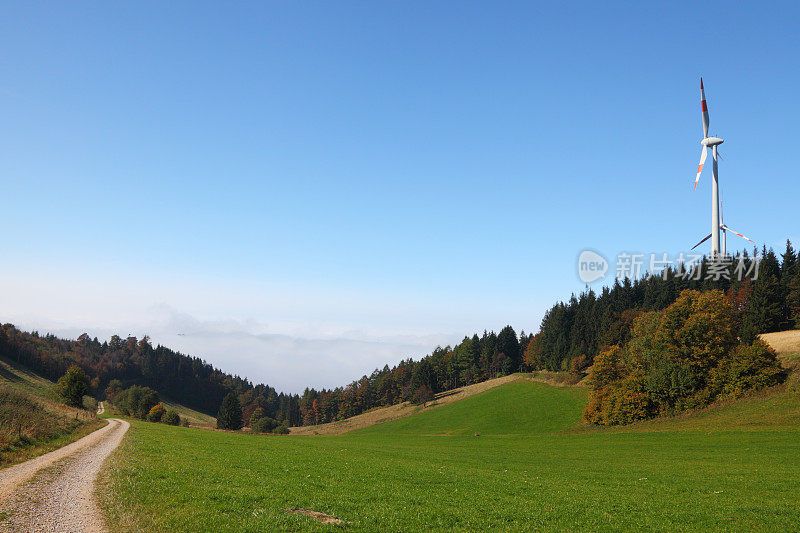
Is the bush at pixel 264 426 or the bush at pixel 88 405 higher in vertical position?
the bush at pixel 88 405

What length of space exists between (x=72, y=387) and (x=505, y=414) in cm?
10905

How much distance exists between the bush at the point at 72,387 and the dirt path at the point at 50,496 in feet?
306

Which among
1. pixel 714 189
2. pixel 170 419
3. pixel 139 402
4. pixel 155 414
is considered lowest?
A: pixel 170 419

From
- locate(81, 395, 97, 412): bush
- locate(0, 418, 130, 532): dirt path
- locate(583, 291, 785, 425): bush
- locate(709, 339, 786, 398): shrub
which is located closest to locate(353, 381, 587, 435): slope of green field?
locate(583, 291, 785, 425): bush

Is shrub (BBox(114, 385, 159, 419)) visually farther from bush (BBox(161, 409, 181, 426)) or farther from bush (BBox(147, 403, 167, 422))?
bush (BBox(161, 409, 181, 426))

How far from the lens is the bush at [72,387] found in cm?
10669

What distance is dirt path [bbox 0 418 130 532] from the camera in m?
16.1

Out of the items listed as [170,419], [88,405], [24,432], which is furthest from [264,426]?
[24,432]

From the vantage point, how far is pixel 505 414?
358 feet

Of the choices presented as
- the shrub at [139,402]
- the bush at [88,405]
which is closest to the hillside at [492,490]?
the bush at [88,405]

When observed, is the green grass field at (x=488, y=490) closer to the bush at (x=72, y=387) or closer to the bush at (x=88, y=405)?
the bush at (x=72, y=387)

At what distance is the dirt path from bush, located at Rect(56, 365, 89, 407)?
9331 cm

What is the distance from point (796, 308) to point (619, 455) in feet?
313

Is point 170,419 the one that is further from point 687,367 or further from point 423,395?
point 687,367
